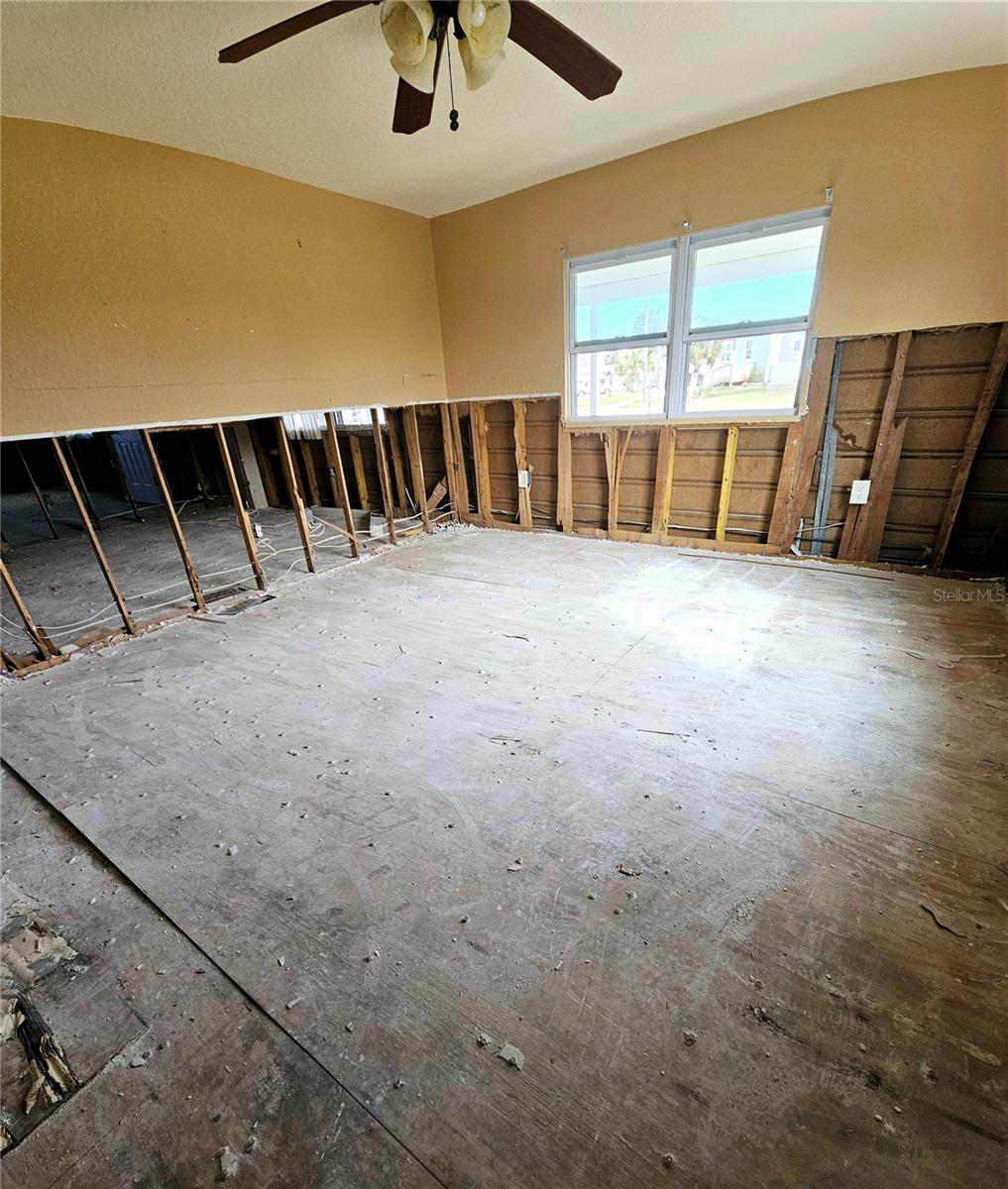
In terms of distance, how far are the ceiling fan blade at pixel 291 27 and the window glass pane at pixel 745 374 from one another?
11.0ft

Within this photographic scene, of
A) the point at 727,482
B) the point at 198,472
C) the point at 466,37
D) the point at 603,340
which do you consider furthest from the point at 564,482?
the point at 198,472

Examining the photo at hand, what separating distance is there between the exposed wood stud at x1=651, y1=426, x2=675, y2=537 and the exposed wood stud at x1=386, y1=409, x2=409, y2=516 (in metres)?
3.15

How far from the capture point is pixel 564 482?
17.5ft

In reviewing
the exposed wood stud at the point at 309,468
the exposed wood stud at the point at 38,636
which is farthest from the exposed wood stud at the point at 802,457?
the exposed wood stud at the point at 309,468

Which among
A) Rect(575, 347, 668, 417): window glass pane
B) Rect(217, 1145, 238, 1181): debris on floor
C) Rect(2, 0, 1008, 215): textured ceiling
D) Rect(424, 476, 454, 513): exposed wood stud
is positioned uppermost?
Rect(2, 0, 1008, 215): textured ceiling

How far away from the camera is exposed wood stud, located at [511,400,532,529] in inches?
210

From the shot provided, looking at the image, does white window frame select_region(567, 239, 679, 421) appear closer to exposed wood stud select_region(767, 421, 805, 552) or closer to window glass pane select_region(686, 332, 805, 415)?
window glass pane select_region(686, 332, 805, 415)

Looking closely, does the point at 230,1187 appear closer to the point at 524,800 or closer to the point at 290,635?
the point at 524,800

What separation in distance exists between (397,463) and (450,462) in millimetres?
774

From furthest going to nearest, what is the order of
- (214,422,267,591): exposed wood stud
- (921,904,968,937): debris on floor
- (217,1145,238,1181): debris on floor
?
(214,422,267,591): exposed wood stud
(921,904,968,937): debris on floor
(217,1145,238,1181): debris on floor

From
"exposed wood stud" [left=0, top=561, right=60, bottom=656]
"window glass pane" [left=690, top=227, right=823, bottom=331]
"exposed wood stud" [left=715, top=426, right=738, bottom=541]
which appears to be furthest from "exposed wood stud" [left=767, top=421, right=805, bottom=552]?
"exposed wood stud" [left=0, top=561, right=60, bottom=656]

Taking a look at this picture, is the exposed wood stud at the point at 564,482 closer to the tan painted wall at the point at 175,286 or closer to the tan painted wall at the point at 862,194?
the tan painted wall at the point at 862,194

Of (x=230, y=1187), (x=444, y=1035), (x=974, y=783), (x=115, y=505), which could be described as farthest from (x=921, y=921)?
(x=115, y=505)

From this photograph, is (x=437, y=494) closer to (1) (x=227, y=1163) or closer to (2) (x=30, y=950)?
(2) (x=30, y=950)
